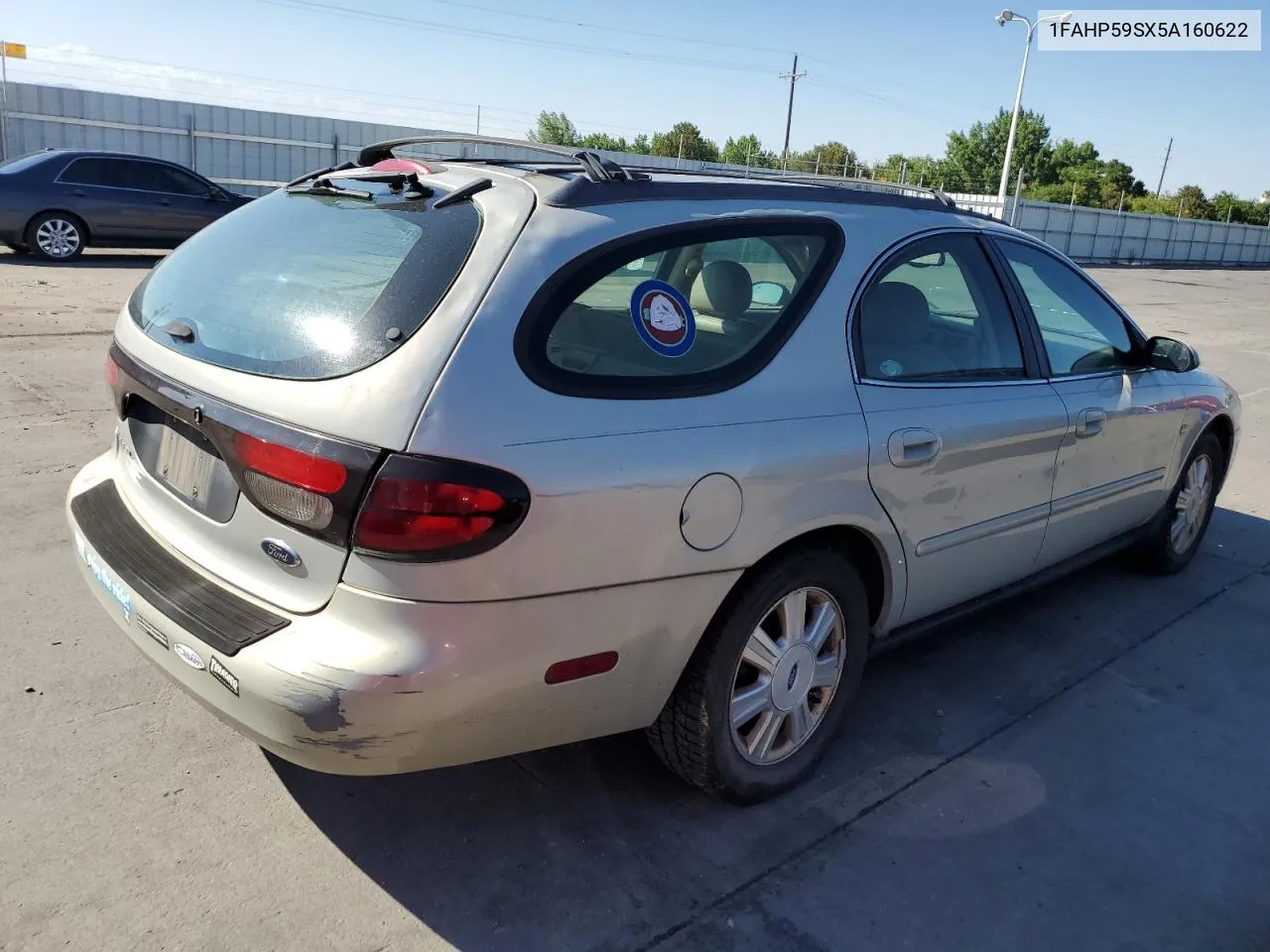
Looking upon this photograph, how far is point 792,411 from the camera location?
2684mm

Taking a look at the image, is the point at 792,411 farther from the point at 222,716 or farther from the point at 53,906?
the point at 53,906

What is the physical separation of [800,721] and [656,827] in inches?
20.4

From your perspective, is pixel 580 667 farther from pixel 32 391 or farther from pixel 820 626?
pixel 32 391

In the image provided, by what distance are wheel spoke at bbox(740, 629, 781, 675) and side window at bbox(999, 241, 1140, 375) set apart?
5.49 feet

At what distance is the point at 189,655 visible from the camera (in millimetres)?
2338

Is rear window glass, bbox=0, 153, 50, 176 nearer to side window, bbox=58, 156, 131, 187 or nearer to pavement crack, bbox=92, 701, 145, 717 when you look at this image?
side window, bbox=58, 156, 131, 187

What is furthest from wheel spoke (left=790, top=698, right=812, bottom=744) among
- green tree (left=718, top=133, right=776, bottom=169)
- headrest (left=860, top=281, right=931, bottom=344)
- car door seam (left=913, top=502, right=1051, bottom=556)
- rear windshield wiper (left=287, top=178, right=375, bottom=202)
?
green tree (left=718, top=133, right=776, bottom=169)

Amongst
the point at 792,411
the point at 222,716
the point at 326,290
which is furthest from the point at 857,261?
the point at 222,716

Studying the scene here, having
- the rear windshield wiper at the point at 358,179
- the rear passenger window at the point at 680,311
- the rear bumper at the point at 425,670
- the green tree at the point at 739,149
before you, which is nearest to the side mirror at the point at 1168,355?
the rear passenger window at the point at 680,311

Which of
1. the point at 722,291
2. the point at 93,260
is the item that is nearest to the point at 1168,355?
the point at 722,291

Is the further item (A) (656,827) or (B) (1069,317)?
(B) (1069,317)

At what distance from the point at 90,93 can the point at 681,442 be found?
78.7 feet

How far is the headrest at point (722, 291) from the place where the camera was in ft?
9.02

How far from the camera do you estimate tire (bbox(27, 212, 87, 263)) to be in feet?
42.7
